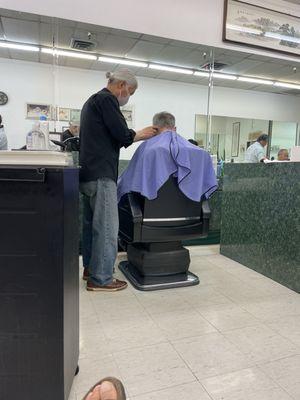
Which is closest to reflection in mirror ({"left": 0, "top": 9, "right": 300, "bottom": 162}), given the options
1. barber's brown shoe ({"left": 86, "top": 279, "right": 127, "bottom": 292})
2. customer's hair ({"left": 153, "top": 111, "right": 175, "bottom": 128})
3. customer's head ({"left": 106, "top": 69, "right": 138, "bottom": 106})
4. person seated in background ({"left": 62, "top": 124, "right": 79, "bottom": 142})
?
person seated in background ({"left": 62, "top": 124, "right": 79, "bottom": 142})

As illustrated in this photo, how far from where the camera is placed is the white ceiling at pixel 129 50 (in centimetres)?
307

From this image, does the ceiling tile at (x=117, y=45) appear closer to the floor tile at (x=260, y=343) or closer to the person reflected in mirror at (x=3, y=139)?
the person reflected in mirror at (x=3, y=139)

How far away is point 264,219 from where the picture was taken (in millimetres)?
2658

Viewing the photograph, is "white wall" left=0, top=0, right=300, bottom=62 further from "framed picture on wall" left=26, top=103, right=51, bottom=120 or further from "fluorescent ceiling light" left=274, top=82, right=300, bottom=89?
"fluorescent ceiling light" left=274, top=82, right=300, bottom=89

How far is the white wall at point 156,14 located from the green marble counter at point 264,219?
59.1 inches

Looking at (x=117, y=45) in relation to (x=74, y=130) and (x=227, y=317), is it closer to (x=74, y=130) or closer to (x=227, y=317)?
(x=74, y=130)

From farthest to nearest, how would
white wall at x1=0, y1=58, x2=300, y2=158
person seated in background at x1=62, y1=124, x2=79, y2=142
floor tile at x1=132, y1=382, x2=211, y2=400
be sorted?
white wall at x1=0, y1=58, x2=300, y2=158 < person seated in background at x1=62, y1=124, x2=79, y2=142 < floor tile at x1=132, y1=382, x2=211, y2=400

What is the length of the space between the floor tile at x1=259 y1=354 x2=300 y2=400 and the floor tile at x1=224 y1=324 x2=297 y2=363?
0.13 feet

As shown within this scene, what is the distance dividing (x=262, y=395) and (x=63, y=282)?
93cm

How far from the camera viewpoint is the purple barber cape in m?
2.14

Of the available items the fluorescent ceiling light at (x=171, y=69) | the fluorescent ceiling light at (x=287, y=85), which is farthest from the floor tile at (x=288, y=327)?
the fluorescent ceiling light at (x=287, y=85)

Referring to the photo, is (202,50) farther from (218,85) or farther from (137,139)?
(137,139)

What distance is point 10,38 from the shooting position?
3.30 metres

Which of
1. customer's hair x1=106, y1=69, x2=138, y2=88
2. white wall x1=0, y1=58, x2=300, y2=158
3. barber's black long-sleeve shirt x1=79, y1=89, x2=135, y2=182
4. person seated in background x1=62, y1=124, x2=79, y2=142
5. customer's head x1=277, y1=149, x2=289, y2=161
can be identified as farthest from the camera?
customer's head x1=277, y1=149, x2=289, y2=161
